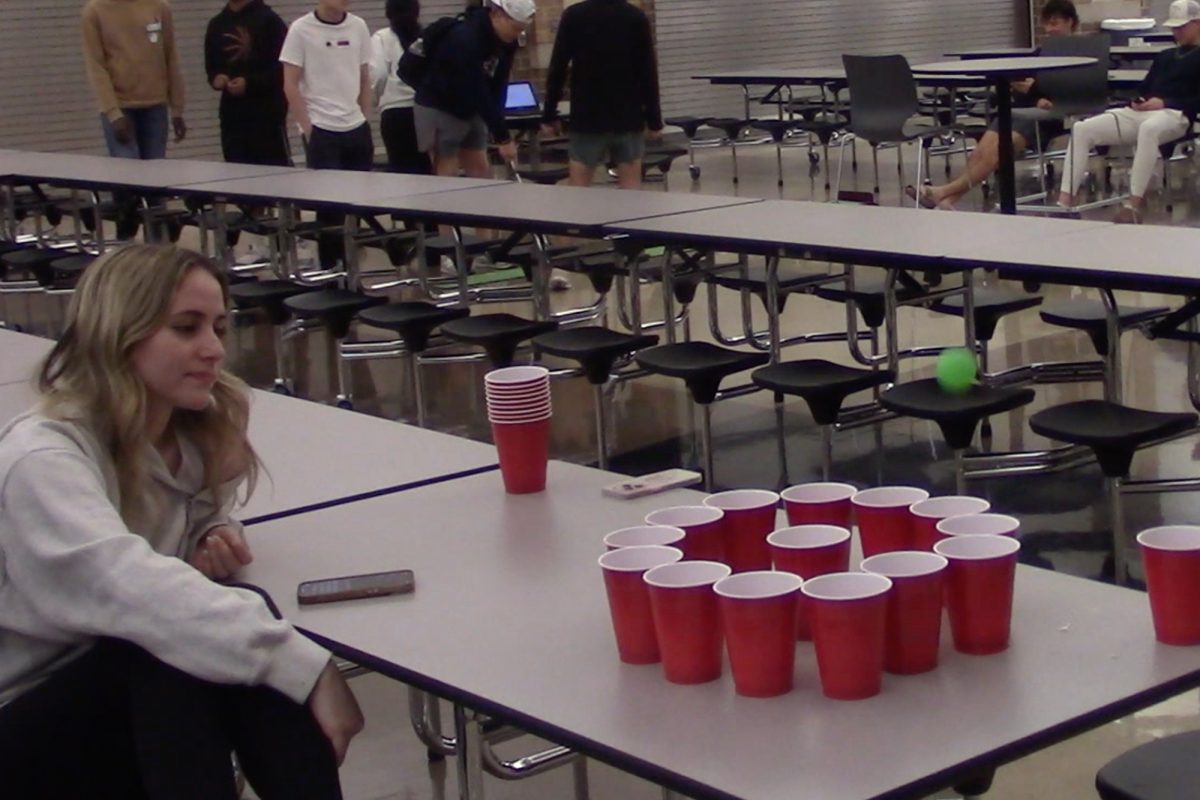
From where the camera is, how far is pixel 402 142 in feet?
27.6

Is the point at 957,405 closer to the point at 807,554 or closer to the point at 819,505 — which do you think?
the point at 819,505

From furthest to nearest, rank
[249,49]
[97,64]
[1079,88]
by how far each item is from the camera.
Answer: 1. [1079,88]
2. [249,49]
3. [97,64]

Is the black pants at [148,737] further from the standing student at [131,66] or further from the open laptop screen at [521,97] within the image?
the open laptop screen at [521,97]

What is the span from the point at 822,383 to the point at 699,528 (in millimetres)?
2267

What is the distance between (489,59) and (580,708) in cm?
643

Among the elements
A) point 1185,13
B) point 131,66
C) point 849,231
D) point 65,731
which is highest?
point 131,66

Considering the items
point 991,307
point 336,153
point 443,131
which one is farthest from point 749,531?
point 336,153

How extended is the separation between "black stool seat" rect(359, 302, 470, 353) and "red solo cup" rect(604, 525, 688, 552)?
341 centimetres

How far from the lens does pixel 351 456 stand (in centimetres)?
269

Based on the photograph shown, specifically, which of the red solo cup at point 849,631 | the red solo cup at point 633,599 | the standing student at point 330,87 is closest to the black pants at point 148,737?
the red solo cup at point 633,599

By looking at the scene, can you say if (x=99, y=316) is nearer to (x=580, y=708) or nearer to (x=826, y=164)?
(x=580, y=708)

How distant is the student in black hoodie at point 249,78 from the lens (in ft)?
27.0

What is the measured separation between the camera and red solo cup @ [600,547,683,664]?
5.44ft

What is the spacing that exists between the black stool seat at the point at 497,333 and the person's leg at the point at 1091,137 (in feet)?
14.8
